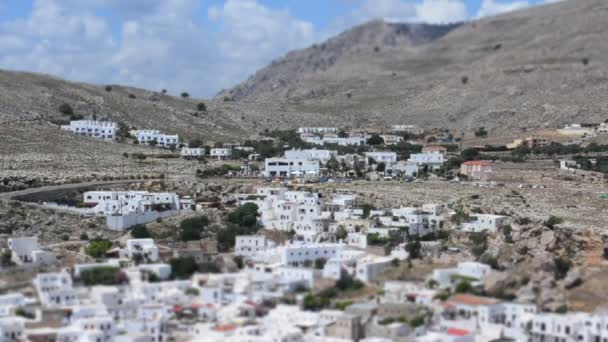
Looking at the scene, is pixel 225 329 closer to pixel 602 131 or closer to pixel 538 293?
pixel 538 293

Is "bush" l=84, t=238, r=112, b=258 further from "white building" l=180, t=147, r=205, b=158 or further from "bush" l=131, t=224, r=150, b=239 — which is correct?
"white building" l=180, t=147, r=205, b=158

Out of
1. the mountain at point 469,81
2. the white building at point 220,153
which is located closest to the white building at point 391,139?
the mountain at point 469,81

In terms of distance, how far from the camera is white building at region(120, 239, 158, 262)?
3806 centimetres

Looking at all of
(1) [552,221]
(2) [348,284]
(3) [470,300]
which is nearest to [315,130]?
(1) [552,221]

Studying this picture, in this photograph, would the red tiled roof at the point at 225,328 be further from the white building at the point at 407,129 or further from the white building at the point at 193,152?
the white building at the point at 407,129

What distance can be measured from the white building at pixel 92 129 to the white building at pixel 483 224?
33.9 m

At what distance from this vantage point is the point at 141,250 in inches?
1518

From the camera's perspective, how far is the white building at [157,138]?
244 feet

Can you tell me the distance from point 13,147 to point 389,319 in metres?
40.0

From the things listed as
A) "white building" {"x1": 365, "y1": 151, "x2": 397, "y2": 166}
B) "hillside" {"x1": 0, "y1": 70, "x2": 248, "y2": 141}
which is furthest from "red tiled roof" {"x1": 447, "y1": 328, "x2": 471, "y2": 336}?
"hillside" {"x1": 0, "y1": 70, "x2": 248, "y2": 141}

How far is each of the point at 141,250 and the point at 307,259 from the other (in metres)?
5.45

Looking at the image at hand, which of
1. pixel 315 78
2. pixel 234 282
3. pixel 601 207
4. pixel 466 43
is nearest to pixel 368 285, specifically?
pixel 234 282

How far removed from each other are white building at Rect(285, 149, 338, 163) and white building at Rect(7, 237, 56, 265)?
27335mm

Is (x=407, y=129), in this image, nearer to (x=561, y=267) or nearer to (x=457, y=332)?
(x=561, y=267)
